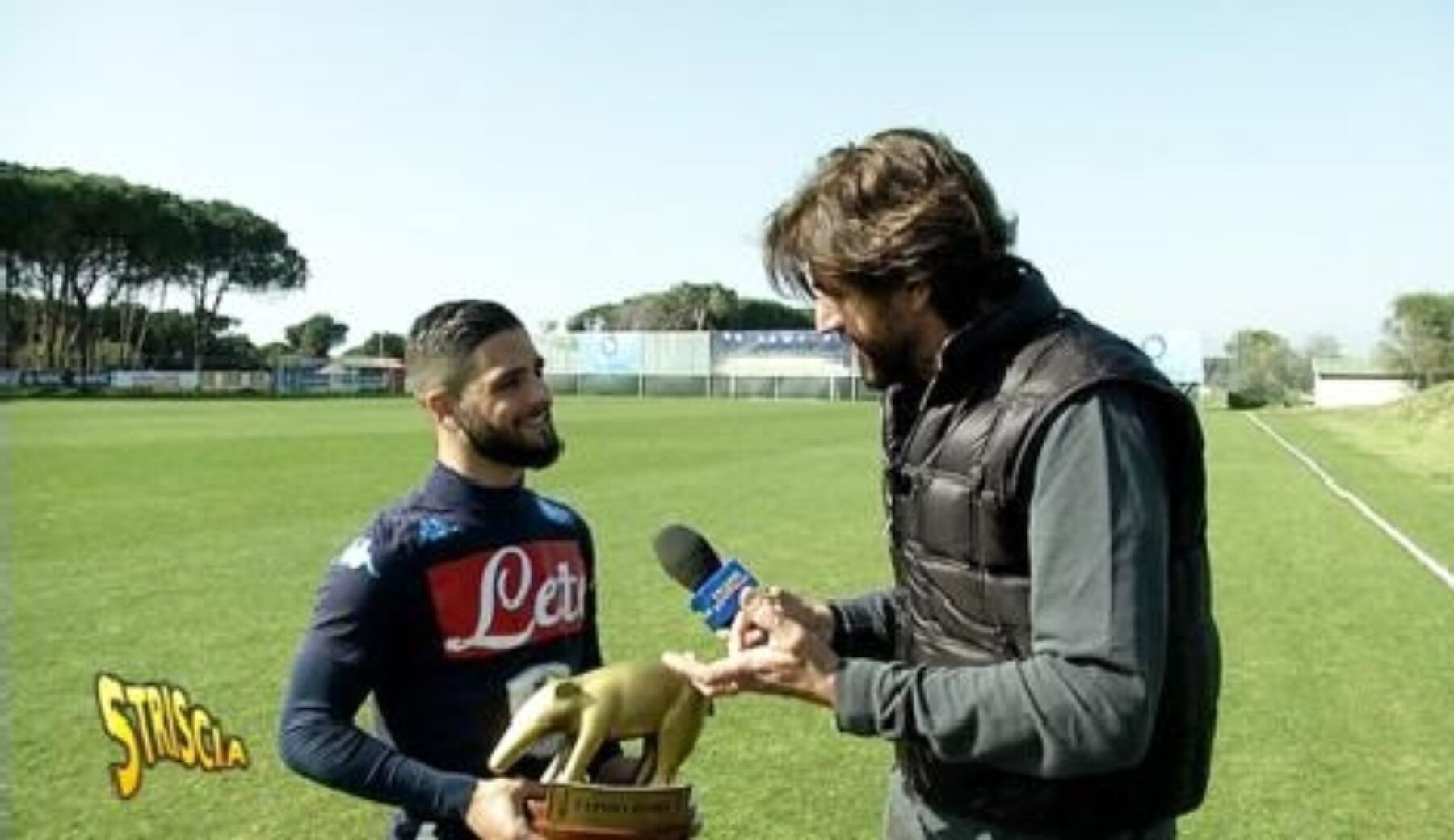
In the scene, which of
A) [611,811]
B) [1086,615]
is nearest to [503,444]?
[611,811]

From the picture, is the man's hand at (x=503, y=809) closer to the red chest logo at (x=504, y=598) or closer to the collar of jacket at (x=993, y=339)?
the red chest logo at (x=504, y=598)

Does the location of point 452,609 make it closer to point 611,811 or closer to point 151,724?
point 611,811

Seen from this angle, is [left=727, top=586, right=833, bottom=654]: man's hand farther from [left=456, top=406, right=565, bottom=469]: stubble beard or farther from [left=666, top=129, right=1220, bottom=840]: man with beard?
[left=456, top=406, right=565, bottom=469]: stubble beard

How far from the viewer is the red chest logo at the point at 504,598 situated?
2936 millimetres

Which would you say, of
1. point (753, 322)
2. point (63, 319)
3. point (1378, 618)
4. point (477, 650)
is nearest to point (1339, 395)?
point (753, 322)

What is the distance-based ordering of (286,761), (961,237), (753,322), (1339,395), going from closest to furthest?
(961,237) → (286,761) → (1339,395) → (753,322)

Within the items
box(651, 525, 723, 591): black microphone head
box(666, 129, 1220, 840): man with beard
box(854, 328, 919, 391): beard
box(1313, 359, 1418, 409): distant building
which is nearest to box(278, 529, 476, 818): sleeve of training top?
box(651, 525, 723, 591): black microphone head

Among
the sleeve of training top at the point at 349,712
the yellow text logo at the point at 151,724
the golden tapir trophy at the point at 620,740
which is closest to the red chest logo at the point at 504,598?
the sleeve of training top at the point at 349,712

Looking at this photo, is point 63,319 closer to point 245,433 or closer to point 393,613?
point 245,433

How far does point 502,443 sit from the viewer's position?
3.06 metres

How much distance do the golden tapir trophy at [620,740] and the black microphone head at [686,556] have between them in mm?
258

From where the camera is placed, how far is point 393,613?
2.88 metres

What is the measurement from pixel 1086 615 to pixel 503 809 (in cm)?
111

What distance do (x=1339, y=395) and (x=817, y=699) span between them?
359ft
